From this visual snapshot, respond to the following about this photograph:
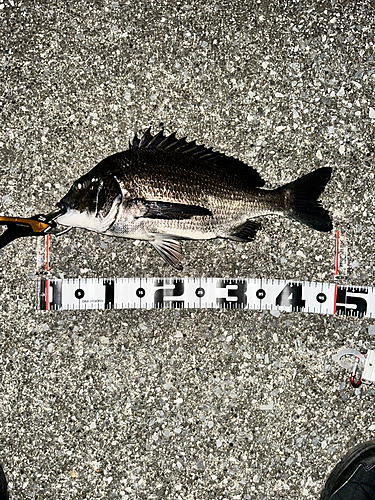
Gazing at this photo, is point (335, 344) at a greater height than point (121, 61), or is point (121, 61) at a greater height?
point (121, 61)

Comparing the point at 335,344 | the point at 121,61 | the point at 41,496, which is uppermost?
the point at 121,61

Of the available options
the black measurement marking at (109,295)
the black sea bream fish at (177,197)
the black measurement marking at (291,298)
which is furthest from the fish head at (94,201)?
the black measurement marking at (291,298)

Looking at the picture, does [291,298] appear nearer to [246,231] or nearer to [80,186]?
[246,231]

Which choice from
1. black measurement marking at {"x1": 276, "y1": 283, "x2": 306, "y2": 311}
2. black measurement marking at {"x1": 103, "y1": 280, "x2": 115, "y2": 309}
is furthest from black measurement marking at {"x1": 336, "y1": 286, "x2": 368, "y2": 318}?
black measurement marking at {"x1": 103, "y1": 280, "x2": 115, "y2": 309}

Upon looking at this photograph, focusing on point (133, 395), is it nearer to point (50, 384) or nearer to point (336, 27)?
point (50, 384)

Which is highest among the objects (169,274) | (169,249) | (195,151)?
(195,151)

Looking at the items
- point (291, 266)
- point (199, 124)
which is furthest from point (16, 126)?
point (291, 266)

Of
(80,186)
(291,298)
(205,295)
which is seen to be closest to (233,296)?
(205,295)

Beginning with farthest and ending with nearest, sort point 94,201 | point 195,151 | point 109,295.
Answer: point 109,295
point 195,151
point 94,201
